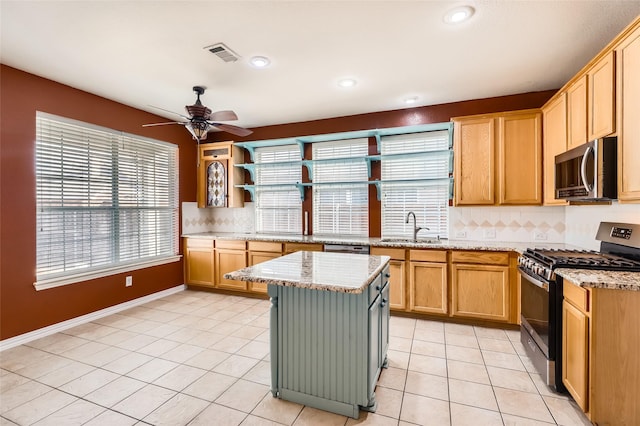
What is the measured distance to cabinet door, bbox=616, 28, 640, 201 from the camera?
6.03ft

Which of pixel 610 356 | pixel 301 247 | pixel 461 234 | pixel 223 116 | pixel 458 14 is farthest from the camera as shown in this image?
pixel 301 247

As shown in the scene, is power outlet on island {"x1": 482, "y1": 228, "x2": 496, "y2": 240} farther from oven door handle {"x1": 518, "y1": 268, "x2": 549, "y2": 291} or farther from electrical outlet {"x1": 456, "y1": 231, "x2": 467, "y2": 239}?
oven door handle {"x1": 518, "y1": 268, "x2": 549, "y2": 291}

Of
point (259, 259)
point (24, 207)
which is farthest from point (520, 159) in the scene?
point (24, 207)

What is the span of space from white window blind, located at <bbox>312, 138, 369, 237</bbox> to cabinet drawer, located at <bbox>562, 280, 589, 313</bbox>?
8.30 ft

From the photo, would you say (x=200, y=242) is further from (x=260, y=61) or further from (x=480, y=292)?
(x=480, y=292)

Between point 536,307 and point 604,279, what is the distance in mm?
738

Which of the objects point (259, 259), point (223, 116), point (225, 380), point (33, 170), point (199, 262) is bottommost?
point (225, 380)

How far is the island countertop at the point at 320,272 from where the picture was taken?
1.66 m

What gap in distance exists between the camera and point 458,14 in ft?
6.79

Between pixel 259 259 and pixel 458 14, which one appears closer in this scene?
pixel 458 14

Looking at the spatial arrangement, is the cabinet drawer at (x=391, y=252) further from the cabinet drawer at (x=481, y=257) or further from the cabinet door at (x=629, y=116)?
the cabinet door at (x=629, y=116)

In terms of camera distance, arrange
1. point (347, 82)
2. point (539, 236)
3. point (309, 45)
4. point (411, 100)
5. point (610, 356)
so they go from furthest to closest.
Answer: point (411, 100) < point (539, 236) < point (347, 82) < point (309, 45) < point (610, 356)

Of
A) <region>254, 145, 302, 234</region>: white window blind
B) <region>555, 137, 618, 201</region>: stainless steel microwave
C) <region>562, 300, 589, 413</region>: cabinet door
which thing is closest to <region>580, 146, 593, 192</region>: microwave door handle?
<region>555, 137, 618, 201</region>: stainless steel microwave

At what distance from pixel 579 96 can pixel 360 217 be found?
104 inches
